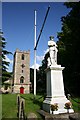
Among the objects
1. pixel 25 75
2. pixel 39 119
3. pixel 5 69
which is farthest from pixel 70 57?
pixel 25 75

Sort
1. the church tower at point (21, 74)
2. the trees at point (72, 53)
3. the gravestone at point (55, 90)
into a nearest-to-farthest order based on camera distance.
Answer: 1. the gravestone at point (55, 90)
2. the trees at point (72, 53)
3. the church tower at point (21, 74)

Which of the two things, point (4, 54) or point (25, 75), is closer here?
point (4, 54)

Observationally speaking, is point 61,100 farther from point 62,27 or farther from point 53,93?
point 62,27

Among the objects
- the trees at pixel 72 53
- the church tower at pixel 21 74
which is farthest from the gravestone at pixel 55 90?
the church tower at pixel 21 74

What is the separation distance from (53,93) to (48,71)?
1566 millimetres

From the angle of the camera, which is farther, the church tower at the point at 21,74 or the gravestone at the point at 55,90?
the church tower at the point at 21,74

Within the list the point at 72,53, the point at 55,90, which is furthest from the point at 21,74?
the point at 55,90

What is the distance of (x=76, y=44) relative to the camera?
24.6m

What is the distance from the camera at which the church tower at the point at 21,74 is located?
63.8m

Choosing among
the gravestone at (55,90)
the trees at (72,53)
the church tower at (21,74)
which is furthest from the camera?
the church tower at (21,74)

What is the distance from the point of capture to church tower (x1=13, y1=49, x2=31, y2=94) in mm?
63750

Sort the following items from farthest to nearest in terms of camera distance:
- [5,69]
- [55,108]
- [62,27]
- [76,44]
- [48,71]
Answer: [5,69] < [62,27] < [76,44] < [48,71] < [55,108]

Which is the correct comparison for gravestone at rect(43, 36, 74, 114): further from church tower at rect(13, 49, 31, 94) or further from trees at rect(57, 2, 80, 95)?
church tower at rect(13, 49, 31, 94)

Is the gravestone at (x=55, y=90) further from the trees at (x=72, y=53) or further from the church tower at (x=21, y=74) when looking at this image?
the church tower at (x=21, y=74)
